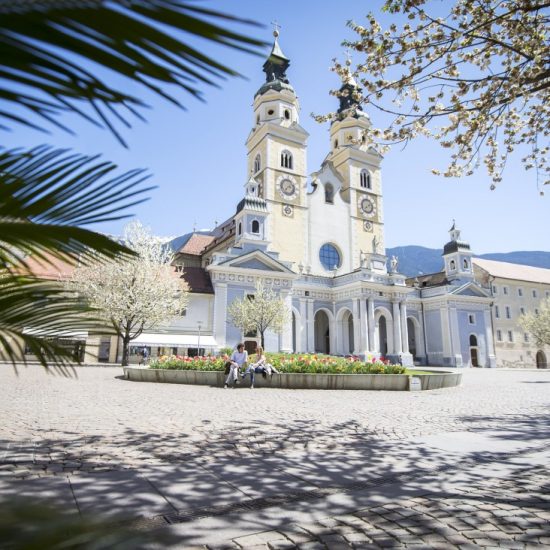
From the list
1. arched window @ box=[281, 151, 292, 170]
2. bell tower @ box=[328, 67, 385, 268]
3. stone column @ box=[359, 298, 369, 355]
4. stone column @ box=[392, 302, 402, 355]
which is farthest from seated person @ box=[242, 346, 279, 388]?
arched window @ box=[281, 151, 292, 170]

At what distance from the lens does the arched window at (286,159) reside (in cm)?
4356

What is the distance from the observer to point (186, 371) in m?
16.7

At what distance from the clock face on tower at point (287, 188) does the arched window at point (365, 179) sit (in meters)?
9.16

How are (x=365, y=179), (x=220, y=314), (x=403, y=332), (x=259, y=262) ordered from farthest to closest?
(x=365, y=179), (x=403, y=332), (x=259, y=262), (x=220, y=314)

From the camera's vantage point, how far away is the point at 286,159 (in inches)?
1730

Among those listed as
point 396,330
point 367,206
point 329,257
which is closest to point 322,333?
point 396,330

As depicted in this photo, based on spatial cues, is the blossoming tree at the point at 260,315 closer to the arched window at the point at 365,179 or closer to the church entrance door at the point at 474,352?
the arched window at the point at 365,179

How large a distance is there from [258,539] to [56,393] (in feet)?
34.8

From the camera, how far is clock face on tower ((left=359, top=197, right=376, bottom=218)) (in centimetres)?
4719

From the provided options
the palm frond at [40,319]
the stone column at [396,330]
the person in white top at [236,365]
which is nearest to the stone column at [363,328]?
Result: the stone column at [396,330]

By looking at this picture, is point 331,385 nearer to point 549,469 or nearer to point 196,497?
point 549,469

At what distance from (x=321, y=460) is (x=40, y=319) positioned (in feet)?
15.8

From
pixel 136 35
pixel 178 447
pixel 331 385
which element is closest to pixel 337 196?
pixel 331 385

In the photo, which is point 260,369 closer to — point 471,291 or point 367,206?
point 367,206
